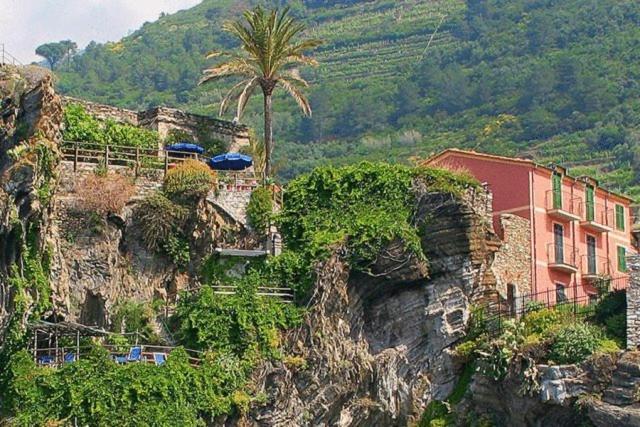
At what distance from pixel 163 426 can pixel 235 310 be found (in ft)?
17.2

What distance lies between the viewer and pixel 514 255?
52.8m

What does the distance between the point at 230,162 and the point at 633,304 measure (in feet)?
48.9

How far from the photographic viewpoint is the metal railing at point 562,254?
54156mm

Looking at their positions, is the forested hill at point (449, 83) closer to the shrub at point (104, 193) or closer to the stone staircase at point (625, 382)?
the stone staircase at point (625, 382)

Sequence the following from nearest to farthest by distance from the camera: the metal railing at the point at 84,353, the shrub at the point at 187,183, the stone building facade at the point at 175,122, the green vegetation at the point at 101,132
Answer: the metal railing at the point at 84,353, the shrub at the point at 187,183, the green vegetation at the point at 101,132, the stone building facade at the point at 175,122

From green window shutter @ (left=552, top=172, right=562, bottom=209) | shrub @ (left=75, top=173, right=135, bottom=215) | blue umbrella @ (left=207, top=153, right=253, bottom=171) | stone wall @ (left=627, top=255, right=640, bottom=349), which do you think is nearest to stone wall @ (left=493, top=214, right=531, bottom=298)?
→ green window shutter @ (left=552, top=172, right=562, bottom=209)

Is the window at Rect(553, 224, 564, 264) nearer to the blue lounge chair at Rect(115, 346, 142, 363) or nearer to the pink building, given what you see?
the pink building

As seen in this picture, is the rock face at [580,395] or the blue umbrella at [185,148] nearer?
the rock face at [580,395]

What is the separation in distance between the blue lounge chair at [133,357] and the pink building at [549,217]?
15.0 meters

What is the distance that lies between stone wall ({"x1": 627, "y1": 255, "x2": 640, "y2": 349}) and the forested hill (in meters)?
42.1

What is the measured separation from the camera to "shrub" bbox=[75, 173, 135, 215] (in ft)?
154

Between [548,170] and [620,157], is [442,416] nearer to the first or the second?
[548,170]

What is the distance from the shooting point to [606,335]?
44.9 metres

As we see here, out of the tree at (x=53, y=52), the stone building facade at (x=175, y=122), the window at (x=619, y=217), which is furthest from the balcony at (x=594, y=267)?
the tree at (x=53, y=52)
